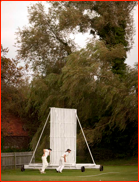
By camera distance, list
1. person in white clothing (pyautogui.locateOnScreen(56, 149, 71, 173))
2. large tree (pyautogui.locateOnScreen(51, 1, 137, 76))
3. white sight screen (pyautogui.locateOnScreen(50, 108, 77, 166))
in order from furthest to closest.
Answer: large tree (pyautogui.locateOnScreen(51, 1, 137, 76)) → white sight screen (pyautogui.locateOnScreen(50, 108, 77, 166)) → person in white clothing (pyautogui.locateOnScreen(56, 149, 71, 173))

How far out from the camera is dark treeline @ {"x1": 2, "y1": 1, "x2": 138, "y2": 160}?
1181 inches

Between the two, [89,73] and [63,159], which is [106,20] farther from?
[63,159]

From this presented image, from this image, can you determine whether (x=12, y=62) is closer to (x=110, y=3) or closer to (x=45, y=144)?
(x=45, y=144)

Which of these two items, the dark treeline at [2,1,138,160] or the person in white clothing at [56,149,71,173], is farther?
the dark treeline at [2,1,138,160]

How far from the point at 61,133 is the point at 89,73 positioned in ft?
28.0

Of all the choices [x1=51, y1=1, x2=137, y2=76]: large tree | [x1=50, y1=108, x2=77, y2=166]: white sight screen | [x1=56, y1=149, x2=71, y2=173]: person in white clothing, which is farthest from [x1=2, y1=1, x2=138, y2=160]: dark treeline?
[x1=56, y1=149, x2=71, y2=173]: person in white clothing

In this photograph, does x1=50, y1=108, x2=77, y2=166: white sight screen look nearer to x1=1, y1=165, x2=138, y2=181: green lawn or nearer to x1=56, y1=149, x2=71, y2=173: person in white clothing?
x1=56, y1=149, x2=71, y2=173: person in white clothing

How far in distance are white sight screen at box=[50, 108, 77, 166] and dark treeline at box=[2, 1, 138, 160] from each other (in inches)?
207

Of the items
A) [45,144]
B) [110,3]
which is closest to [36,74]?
[45,144]

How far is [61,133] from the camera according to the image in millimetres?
22469

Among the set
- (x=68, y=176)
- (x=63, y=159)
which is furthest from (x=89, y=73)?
(x=68, y=176)

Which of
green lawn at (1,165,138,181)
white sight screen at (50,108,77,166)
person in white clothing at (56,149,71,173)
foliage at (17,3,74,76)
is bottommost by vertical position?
green lawn at (1,165,138,181)

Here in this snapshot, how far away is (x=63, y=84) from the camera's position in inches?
1246

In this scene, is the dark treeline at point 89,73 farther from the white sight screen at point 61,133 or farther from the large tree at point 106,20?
→ the white sight screen at point 61,133
